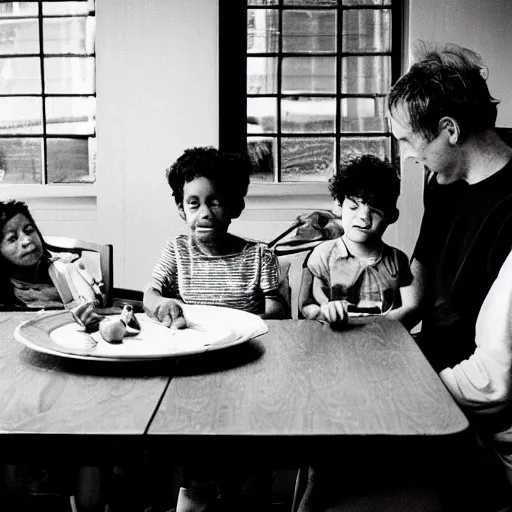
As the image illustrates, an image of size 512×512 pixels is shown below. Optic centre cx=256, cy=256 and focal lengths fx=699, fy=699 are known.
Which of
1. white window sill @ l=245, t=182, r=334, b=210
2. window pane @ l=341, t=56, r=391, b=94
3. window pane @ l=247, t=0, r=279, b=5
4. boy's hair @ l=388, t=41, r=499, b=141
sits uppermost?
window pane @ l=247, t=0, r=279, b=5

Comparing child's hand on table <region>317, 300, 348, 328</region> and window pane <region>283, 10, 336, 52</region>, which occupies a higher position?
window pane <region>283, 10, 336, 52</region>

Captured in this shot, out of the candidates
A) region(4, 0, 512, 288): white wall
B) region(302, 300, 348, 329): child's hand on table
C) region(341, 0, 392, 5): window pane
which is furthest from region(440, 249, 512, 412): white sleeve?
region(341, 0, 392, 5): window pane

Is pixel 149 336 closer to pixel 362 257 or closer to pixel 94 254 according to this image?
pixel 362 257

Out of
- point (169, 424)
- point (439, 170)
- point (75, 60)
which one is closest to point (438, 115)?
point (439, 170)

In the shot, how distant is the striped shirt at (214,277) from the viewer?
2.62 m

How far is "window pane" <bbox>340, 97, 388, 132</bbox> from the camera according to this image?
3123 mm

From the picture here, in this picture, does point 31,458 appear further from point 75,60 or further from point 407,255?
point 75,60

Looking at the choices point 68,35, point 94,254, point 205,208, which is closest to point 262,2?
point 68,35

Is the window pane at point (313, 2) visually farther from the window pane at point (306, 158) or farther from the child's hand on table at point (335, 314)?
the child's hand on table at point (335, 314)

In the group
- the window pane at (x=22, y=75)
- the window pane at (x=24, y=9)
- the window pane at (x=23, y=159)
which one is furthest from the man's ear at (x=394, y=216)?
the window pane at (x=24, y=9)

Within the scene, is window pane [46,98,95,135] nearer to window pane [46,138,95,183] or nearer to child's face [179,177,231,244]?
window pane [46,138,95,183]

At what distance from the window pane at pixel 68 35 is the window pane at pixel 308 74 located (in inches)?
36.5

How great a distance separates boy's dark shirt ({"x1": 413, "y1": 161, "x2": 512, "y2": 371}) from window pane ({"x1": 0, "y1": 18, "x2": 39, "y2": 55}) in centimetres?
202

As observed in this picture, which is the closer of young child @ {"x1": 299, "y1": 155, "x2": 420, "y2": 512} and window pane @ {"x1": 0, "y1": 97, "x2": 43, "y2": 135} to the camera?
young child @ {"x1": 299, "y1": 155, "x2": 420, "y2": 512}
